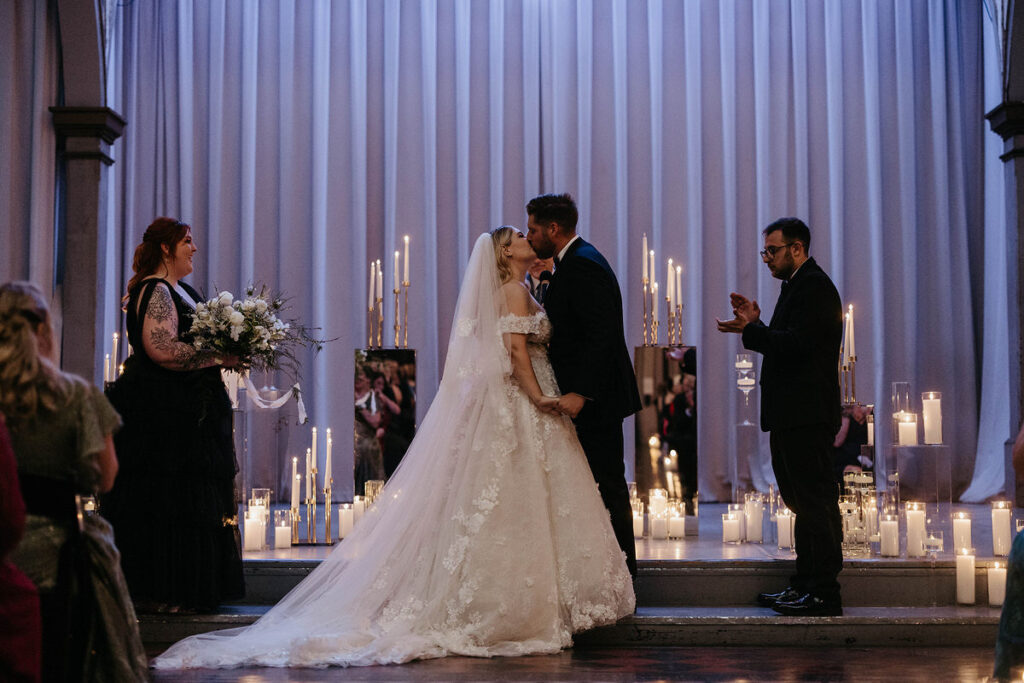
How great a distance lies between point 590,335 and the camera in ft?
13.8

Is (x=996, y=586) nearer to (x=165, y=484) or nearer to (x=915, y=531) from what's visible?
(x=915, y=531)

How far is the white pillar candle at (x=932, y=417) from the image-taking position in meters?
5.12

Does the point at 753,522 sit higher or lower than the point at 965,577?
higher

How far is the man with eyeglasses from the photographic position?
4.14m

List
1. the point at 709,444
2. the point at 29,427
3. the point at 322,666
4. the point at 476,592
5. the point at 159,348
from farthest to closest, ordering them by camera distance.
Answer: the point at 709,444 → the point at 159,348 → the point at 476,592 → the point at 322,666 → the point at 29,427

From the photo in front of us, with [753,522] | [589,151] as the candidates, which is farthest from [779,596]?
[589,151]

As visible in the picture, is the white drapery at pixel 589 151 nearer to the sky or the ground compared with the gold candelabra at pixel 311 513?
nearer to the sky

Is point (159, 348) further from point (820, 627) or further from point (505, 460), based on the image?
point (820, 627)

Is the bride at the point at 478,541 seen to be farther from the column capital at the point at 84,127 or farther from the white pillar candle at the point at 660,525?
the column capital at the point at 84,127

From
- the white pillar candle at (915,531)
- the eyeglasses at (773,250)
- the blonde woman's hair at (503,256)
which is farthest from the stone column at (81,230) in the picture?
the white pillar candle at (915,531)

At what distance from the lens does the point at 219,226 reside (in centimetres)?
825

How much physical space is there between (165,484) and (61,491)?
1764 mm

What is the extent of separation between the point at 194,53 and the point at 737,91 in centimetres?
441

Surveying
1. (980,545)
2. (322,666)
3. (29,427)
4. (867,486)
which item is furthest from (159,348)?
(980,545)
